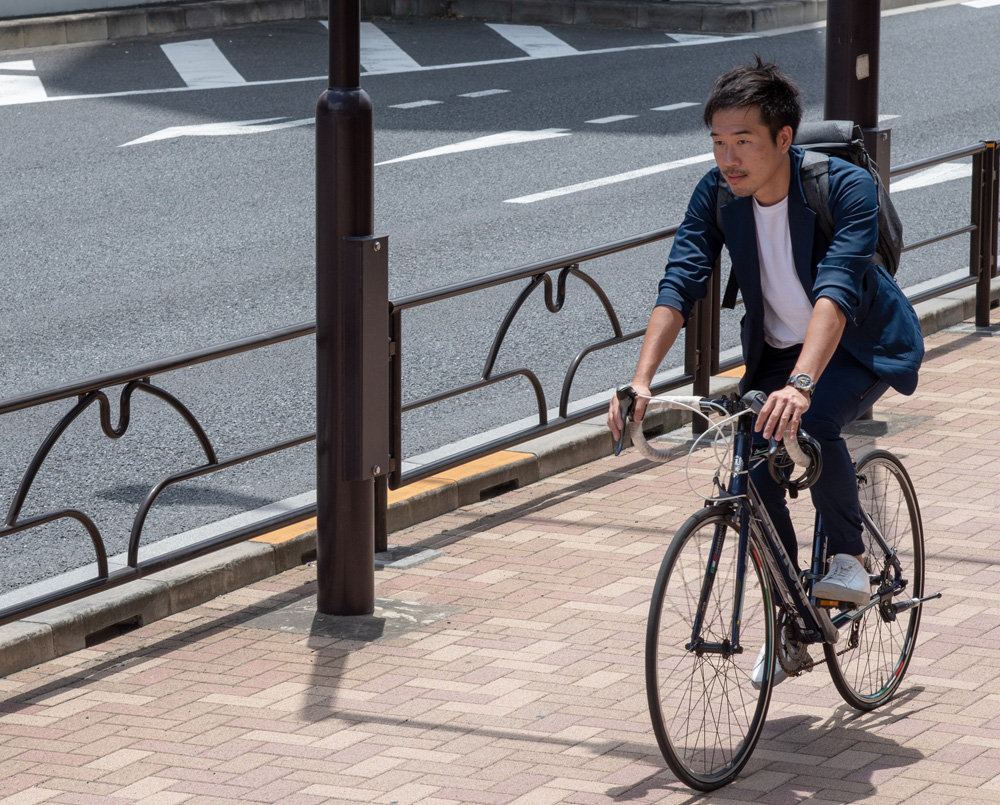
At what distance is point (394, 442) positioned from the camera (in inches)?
270

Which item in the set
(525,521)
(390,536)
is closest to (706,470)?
(525,521)

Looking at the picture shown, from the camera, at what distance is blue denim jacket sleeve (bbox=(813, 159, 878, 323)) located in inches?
180

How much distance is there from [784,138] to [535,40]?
21206 millimetres

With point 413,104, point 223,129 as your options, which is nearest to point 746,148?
point 223,129

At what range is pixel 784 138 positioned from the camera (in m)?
4.63

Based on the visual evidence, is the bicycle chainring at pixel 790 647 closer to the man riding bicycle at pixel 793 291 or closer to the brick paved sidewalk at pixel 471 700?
the man riding bicycle at pixel 793 291

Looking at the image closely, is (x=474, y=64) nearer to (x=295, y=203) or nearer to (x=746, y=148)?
(x=295, y=203)

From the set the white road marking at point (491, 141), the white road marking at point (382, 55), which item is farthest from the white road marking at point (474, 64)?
the white road marking at point (491, 141)

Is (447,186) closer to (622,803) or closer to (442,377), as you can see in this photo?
(442,377)

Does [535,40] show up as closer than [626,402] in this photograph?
No

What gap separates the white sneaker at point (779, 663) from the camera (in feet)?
15.8

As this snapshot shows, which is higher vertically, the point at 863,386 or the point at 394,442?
the point at 863,386

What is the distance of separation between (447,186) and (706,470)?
8.12 m

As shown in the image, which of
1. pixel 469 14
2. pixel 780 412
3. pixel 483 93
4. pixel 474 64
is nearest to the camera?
pixel 780 412
